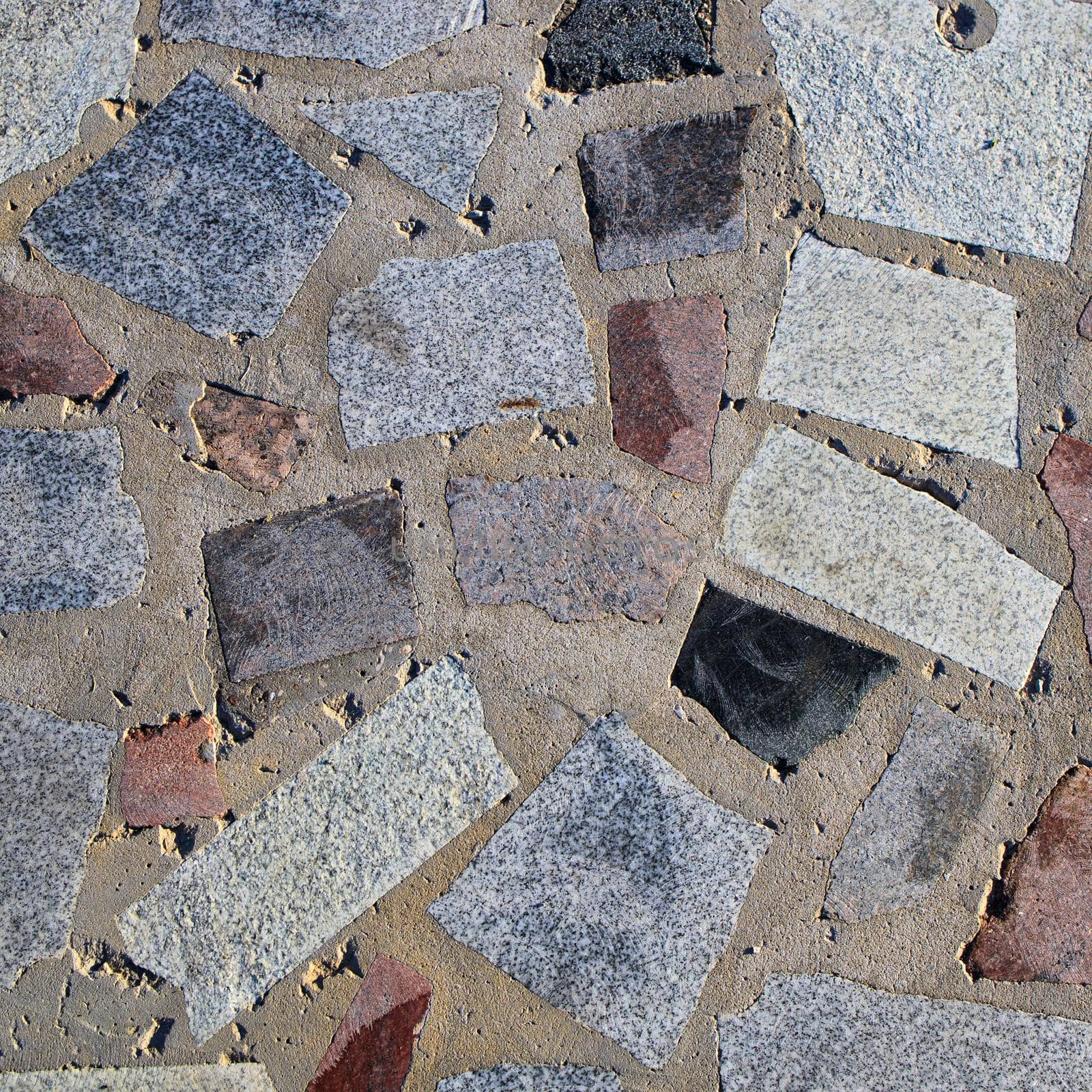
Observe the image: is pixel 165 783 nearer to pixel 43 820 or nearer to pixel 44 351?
pixel 43 820

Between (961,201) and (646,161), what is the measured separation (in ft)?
1.41

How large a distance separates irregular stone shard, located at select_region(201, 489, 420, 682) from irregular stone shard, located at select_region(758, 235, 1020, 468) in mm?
570

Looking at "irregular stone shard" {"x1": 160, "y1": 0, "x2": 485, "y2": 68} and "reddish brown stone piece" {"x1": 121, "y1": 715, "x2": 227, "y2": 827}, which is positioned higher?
"irregular stone shard" {"x1": 160, "y1": 0, "x2": 485, "y2": 68}

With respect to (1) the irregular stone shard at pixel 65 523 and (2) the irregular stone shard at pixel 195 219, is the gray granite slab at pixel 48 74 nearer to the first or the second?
(2) the irregular stone shard at pixel 195 219

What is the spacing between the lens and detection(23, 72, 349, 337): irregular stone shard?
1.09m

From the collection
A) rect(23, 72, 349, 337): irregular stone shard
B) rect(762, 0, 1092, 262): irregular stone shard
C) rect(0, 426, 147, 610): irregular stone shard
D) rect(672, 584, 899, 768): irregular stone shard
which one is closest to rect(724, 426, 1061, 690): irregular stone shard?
rect(672, 584, 899, 768): irregular stone shard

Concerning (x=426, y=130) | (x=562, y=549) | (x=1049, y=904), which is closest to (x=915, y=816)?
(x=1049, y=904)

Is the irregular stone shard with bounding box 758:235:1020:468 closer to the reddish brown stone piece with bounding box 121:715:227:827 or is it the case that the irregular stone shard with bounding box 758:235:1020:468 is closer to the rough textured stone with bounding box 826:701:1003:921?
the rough textured stone with bounding box 826:701:1003:921

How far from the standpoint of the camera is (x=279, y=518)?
1.11m

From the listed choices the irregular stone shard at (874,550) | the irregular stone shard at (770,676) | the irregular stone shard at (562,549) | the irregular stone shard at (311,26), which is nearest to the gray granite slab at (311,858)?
the irregular stone shard at (562,549)

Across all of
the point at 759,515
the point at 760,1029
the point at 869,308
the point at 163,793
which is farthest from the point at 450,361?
the point at 760,1029

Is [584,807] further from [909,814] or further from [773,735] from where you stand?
[909,814]

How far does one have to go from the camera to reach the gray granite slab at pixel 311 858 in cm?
108

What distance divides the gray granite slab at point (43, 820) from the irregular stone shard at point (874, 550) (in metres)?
0.87
